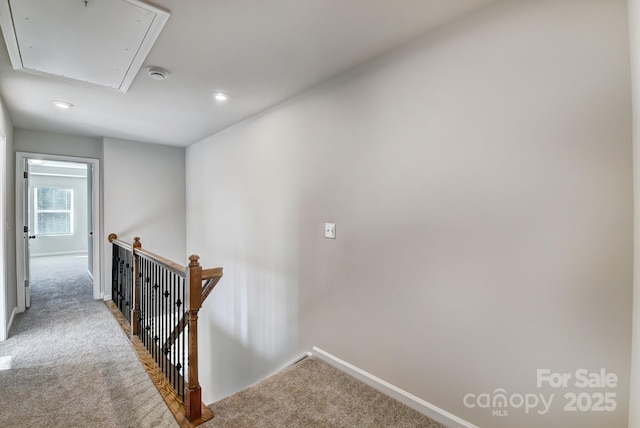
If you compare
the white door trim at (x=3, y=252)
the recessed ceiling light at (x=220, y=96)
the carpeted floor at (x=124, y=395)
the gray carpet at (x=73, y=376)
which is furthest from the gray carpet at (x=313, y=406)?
the white door trim at (x=3, y=252)

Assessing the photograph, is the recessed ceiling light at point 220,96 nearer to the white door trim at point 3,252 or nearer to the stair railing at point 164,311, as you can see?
the stair railing at point 164,311

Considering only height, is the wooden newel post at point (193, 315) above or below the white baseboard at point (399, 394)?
above

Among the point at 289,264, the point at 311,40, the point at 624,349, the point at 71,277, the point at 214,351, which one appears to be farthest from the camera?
the point at 71,277

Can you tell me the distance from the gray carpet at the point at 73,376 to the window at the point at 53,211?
19.1 feet

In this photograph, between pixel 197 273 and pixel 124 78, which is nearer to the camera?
pixel 197 273

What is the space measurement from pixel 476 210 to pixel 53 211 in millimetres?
10377

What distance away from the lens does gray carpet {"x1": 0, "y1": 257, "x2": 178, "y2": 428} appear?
1.77 m

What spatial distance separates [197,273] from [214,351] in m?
2.61

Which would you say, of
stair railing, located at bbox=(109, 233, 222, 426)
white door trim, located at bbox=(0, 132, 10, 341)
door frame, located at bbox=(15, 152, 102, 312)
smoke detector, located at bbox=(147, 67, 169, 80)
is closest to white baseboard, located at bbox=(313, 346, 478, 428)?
stair railing, located at bbox=(109, 233, 222, 426)

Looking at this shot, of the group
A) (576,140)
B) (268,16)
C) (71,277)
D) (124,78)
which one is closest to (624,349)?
(576,140)

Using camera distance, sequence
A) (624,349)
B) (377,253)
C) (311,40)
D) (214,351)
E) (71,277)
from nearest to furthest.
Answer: (624,349) < (311,40) < (377,253) < (214,351) < (71,277)

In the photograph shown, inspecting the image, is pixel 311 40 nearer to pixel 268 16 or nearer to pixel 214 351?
pixel 268 16

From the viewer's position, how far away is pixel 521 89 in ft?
4.55

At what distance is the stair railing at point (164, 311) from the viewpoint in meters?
1.77
